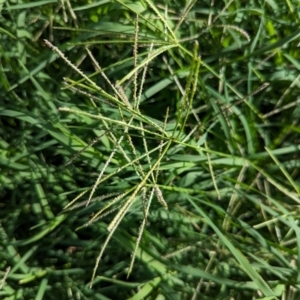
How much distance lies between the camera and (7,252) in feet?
3.66

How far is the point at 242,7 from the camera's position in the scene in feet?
3.54

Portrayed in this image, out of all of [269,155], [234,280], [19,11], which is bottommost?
[234,280]

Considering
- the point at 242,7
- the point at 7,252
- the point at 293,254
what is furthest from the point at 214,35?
the point at 7,252

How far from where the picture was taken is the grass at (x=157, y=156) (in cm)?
106

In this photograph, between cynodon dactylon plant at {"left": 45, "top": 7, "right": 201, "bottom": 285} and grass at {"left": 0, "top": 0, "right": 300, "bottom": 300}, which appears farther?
grass at {"left": 0, "top": 0, "right": 300, "bottom": 300}

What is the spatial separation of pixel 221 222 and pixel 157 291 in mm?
204

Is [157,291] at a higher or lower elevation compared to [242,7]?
lower

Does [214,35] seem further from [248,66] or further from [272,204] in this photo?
[272,204]

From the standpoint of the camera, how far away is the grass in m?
1.06

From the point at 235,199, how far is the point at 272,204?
0.26 feet

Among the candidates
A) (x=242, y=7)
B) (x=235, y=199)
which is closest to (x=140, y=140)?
(x=235, y=199)

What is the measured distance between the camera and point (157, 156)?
1053 millimetres

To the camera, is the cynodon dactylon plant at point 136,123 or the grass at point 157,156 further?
the grass at point 157,156

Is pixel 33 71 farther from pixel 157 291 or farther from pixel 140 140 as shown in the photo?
pixel 157 291
